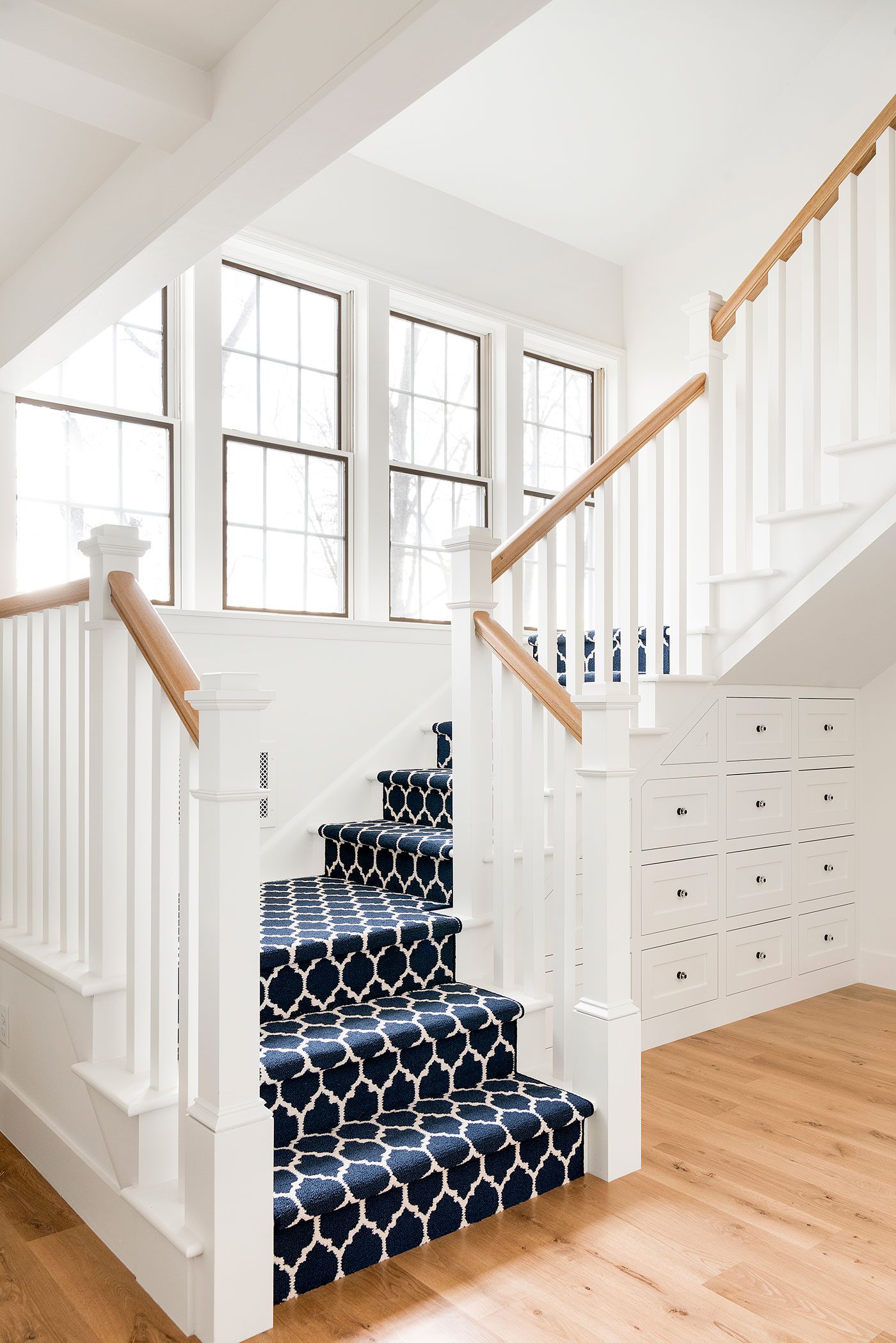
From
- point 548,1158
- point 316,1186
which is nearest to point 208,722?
point 316,1186

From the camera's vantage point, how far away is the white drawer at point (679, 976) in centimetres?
337

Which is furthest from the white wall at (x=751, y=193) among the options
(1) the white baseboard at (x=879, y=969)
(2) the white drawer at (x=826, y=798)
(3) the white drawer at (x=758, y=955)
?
(1) the white baseboard at (x=879, y=969)

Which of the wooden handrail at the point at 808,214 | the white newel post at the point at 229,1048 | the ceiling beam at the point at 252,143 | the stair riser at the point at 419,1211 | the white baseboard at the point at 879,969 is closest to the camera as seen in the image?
the ceiling beam at the point at 252,143

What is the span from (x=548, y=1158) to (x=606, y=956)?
0.50 m

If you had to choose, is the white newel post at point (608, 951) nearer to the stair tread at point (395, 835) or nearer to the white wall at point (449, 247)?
the stair tread at point (395, 835)

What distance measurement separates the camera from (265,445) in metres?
3.88

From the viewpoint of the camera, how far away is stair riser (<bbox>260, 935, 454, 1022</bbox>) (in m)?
2.52

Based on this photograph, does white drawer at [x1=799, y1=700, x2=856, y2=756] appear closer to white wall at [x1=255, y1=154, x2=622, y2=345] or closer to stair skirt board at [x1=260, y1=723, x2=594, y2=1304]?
stair skirt board at [x1=260, y1=723, x2=594, y2=1304]

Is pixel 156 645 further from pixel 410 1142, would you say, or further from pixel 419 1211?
pixel 419 1211

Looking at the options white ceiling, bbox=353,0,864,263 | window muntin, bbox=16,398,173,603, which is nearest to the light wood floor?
window muntin, bbox=16,398,173,603

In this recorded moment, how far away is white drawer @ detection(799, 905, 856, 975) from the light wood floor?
1.19m

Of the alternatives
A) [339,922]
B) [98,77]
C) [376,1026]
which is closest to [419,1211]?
[376,1026]

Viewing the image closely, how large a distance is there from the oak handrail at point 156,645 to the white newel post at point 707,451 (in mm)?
1958

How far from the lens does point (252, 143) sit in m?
1.98
